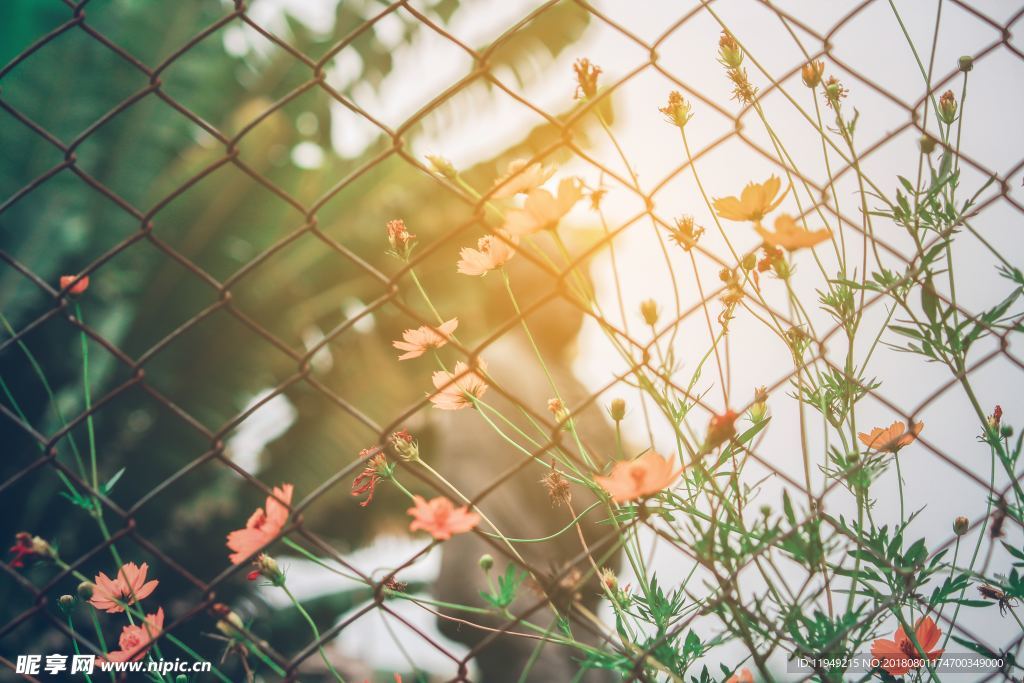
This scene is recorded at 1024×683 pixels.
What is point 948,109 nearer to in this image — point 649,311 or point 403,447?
point 649,311

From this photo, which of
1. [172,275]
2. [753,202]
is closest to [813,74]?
[753,202]

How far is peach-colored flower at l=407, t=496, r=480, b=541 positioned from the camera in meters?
0.59

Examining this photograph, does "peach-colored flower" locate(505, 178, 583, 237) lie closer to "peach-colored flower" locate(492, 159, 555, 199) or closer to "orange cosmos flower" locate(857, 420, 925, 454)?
"peach-colored flower" locate(492, 159, 555, 199)

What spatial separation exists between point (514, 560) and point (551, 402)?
180mm

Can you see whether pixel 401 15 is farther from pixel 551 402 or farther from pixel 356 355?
pixel 551 402

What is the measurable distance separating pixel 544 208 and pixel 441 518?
0.27 metres

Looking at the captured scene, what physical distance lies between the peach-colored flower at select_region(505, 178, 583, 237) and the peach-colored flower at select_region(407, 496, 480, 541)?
0.24 metres

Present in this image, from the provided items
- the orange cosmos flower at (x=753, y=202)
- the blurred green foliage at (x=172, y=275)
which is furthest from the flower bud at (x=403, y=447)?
the blurred green foliage at (x=172, y=275)

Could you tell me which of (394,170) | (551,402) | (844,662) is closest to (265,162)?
(394,170)

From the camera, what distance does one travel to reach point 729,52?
0.81m

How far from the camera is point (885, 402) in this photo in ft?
2.10

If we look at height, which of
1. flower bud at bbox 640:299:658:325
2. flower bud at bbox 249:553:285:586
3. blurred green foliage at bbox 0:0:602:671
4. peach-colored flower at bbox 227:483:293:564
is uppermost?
blurred green foliage at bbox 0:0:602:671

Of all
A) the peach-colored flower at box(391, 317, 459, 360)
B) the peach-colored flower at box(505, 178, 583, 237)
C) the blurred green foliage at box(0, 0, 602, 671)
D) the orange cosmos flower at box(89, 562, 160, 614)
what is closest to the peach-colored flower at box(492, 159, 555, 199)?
the peach-colored flower at box(505, 178, 583, 237)

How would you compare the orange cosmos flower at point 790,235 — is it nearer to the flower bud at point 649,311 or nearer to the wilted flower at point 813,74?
the flower bud at point 649,311
